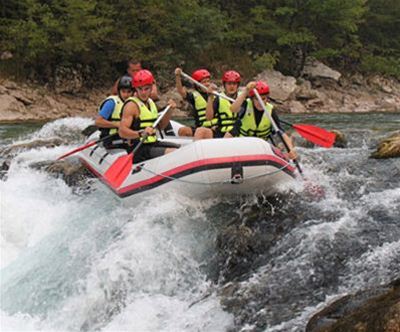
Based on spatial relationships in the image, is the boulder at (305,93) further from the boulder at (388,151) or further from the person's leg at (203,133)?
the person's leg at (203,133)

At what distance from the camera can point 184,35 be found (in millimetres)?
21656

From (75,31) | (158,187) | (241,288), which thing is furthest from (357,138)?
(75,31)

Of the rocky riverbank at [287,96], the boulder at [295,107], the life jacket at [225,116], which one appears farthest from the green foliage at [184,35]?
the life jacket at [225,116]

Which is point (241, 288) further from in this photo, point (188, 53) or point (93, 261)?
point (188, 53)

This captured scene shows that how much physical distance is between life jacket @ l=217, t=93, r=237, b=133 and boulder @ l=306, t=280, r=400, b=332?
3699mm

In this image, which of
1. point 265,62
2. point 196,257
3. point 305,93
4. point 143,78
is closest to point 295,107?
point 305,93

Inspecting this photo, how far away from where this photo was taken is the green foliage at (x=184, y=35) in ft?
64.7

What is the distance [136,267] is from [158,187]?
108 cm

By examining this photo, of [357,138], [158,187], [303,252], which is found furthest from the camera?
[357,138]

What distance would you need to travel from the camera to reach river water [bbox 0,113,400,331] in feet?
13.1

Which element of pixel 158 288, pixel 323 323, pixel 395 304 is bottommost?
pixel 158 288

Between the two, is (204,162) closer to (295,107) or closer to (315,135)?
(315,135)

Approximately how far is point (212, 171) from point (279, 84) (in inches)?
703

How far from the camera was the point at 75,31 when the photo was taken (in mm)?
19406
